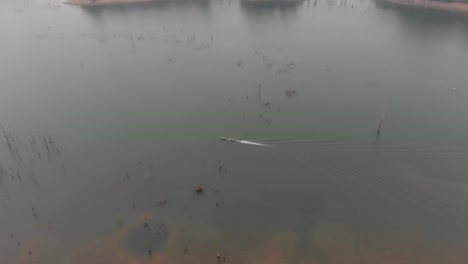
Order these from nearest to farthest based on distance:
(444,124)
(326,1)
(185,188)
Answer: (185,188) < (444,124) < (326,1)

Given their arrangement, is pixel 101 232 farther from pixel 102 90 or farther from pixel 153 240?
pixel 102 90

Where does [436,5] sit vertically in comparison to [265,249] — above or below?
above

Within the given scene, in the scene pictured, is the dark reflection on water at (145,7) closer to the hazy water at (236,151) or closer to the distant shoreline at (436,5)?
the hazy water at (236,151)

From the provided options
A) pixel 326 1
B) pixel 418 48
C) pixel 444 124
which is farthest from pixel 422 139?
pixel 326 1

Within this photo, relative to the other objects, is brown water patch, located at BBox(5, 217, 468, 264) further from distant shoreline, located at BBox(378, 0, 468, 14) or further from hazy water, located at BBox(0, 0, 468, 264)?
distant shoreline, located at BBox(378, 0, 468, 14)

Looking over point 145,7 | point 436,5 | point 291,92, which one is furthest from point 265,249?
point 436,5

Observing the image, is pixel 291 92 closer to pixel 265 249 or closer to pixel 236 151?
pixel 236 151
